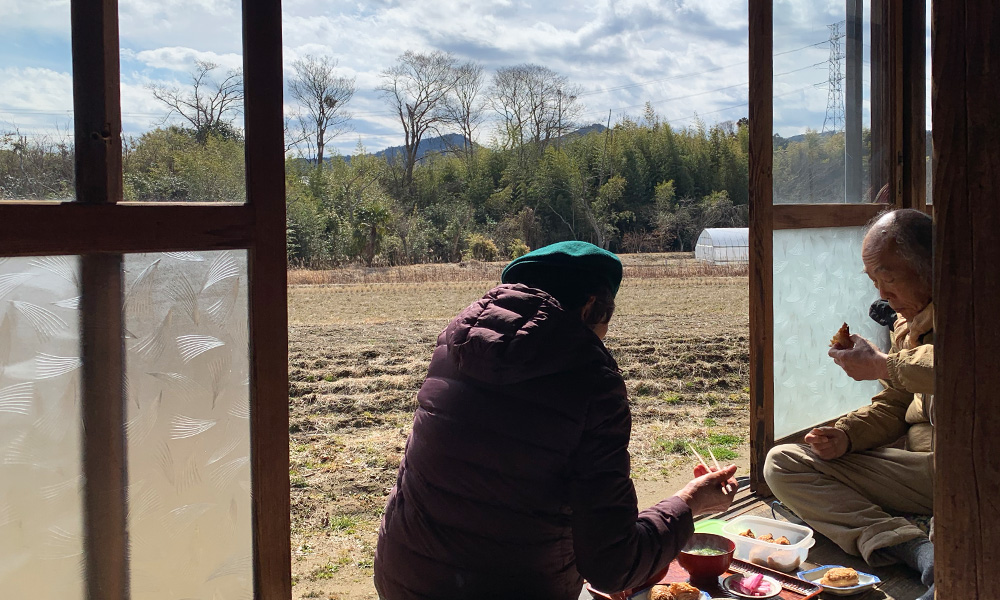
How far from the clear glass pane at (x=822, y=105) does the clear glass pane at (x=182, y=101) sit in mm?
2022

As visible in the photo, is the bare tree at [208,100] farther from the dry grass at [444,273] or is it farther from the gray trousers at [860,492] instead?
the dry grass at [444,273]

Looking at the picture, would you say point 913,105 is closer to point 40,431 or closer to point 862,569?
point 862,569

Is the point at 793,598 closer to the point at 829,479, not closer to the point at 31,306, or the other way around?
Answer: the point at 829,479

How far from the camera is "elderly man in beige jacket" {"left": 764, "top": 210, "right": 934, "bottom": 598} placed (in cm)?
211

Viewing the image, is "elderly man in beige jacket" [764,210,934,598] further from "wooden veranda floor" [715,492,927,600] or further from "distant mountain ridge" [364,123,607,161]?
"distant mountain ridge" [364,123,607,161]

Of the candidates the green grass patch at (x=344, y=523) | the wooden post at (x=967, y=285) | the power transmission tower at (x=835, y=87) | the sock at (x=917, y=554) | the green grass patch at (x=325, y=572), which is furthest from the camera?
the green grass patch at (x=344, y=523)

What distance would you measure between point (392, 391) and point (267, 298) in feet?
18.8

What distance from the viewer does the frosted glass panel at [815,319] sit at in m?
3.09

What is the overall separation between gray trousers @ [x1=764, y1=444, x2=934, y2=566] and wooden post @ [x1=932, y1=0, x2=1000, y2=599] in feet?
3.99

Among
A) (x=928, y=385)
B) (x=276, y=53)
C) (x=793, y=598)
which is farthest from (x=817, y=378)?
(x=276, y=53)

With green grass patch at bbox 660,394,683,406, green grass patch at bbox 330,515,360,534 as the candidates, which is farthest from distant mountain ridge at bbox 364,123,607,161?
green grass patch at bbox 330,515,360,534

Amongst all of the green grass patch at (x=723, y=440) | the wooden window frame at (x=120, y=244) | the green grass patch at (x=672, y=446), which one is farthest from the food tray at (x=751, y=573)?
the green grass patch at (x=723, y=440)

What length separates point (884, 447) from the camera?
2520 mm

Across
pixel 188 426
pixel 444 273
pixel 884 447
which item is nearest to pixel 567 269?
pixel 188 426
